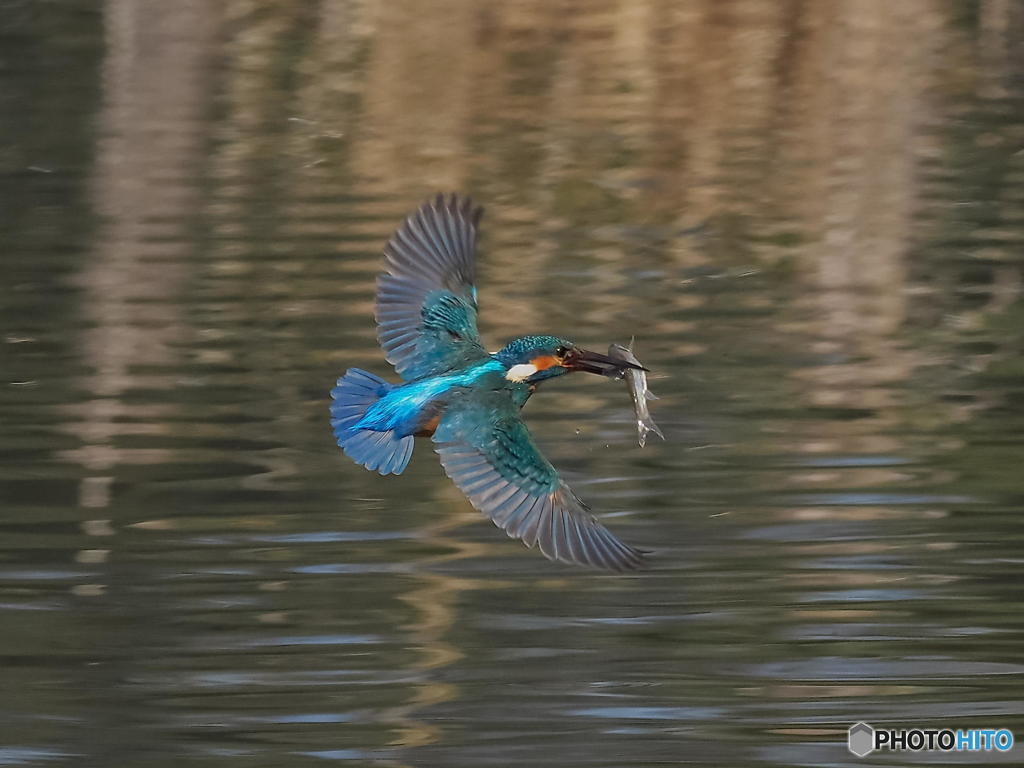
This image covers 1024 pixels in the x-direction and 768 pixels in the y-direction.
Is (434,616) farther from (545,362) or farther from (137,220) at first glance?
(137,220)

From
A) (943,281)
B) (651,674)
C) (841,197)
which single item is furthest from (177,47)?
(651,674)

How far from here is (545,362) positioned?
20.3 feet

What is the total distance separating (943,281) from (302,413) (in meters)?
4.52

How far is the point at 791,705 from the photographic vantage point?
5.99 meters

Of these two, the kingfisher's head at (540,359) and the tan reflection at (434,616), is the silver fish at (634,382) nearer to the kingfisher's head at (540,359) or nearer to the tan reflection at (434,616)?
the kingfisher's head at (540,359)

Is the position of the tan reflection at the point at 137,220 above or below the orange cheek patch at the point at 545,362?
below

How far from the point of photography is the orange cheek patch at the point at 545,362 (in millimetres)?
6164

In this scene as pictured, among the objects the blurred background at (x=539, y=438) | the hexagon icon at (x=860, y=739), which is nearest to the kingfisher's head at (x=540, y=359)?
the blurred background at (x=539, y=438)

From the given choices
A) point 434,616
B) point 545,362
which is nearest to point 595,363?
point 545,362

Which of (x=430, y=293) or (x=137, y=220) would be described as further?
(x=137, y=220)

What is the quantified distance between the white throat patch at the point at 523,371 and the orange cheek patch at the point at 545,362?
0.04ft

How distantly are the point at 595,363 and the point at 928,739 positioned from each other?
4.68 ft

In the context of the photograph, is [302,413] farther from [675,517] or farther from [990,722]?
[990,722]

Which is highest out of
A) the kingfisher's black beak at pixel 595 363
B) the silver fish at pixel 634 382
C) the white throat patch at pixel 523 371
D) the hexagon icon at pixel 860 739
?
the white throat patch at pixel 523 371
